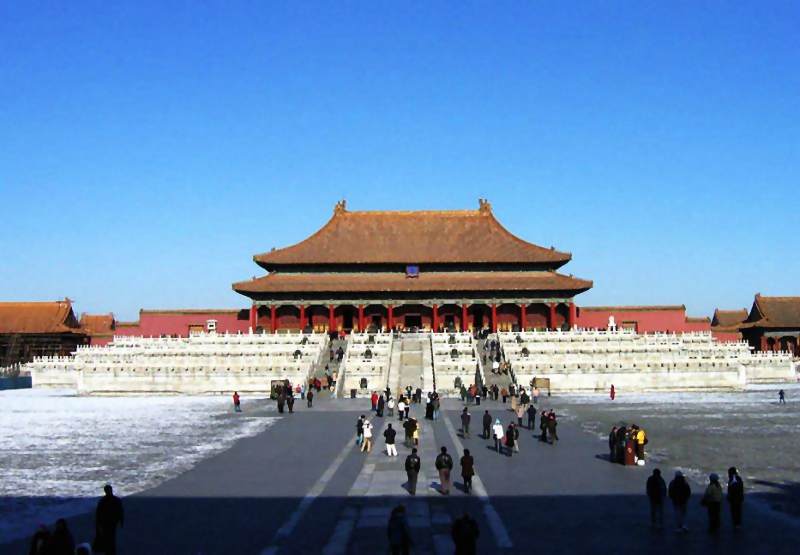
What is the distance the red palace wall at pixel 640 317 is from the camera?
74938 mm

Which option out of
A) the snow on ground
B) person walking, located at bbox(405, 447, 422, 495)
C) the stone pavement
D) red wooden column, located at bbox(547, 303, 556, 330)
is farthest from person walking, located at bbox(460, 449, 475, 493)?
red wooden column, located at bbox(547, 303, 556, 330)

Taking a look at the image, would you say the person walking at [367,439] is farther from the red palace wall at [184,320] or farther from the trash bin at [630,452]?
the red palace wall at [184,320]

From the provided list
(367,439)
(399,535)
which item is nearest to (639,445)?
(367,439)

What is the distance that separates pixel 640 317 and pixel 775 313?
45.7 ft

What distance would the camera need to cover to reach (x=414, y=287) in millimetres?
70938

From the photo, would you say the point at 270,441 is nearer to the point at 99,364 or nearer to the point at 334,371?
the point at 334,371

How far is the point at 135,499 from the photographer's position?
18.4 meters

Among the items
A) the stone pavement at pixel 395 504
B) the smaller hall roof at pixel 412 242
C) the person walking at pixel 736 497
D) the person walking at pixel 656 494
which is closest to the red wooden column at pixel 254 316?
the smaller hall roof at pixel 412 242

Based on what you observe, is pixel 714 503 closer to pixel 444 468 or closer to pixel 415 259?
pixel 444 468

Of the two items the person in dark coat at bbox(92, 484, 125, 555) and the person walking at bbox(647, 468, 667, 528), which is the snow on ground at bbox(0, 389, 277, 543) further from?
the person walking at bbox(647, 468, 667, 528)

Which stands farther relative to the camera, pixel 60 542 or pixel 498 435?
pixel 498 435

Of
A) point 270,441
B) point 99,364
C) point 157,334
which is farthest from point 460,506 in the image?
point 157,334

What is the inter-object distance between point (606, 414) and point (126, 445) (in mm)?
18886

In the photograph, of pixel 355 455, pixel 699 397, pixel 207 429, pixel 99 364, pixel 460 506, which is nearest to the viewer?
pixel 460 506
